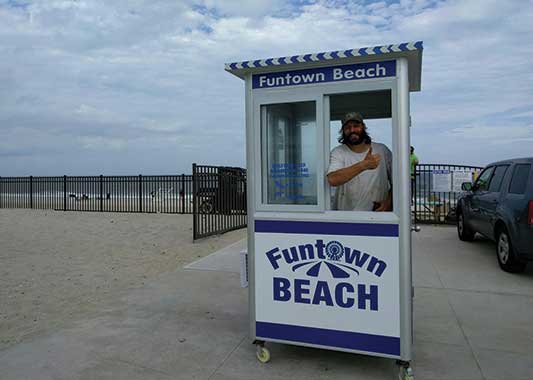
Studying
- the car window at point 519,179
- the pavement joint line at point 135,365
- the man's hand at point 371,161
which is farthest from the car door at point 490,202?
the pavement joint line at point 135,365

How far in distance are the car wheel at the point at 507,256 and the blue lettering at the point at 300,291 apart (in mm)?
4334

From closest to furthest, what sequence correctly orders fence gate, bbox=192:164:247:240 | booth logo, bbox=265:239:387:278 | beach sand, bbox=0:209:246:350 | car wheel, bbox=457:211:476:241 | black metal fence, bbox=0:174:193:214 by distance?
booth logo, bbox=265:239:387:278
beach sand, bbox=0:209:246:350
car wheel, bbox=457:211:476:241
fence gate, bbox=192:164:247:240
black metal fence, bbox=0:174:193:214

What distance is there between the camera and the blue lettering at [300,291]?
3.35 m

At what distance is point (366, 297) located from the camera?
319cm

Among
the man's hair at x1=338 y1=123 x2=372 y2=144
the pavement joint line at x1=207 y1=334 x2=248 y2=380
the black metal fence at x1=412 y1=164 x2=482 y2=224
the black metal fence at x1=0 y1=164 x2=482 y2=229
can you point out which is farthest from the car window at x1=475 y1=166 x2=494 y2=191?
the pavement joint line at x1=207 y1=334 x2=248 y2=380

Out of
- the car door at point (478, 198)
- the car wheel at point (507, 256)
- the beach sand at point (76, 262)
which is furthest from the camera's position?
the car door at point (478, 198)

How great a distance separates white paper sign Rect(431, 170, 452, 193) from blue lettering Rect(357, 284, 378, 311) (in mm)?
10160

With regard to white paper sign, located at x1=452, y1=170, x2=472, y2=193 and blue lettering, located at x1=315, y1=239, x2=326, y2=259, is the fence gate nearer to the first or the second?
white paper sign, located at x1=452, y1=170, x2=472, y2=193

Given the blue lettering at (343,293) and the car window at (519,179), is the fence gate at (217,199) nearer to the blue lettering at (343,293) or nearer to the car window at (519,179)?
the car window at (519,179)

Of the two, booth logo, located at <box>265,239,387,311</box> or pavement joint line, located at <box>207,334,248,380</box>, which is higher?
booth logo, located at <box>265,239,387,311</box>

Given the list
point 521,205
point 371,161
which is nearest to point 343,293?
point 371,161

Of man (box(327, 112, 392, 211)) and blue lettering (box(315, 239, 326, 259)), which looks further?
man (box(327, 112, 392, 211))

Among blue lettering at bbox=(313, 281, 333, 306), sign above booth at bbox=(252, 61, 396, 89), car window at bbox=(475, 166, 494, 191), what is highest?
sign above booth at bbox=(252, 61, 396, 89)

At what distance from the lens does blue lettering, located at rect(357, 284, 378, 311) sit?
3.17 meters
